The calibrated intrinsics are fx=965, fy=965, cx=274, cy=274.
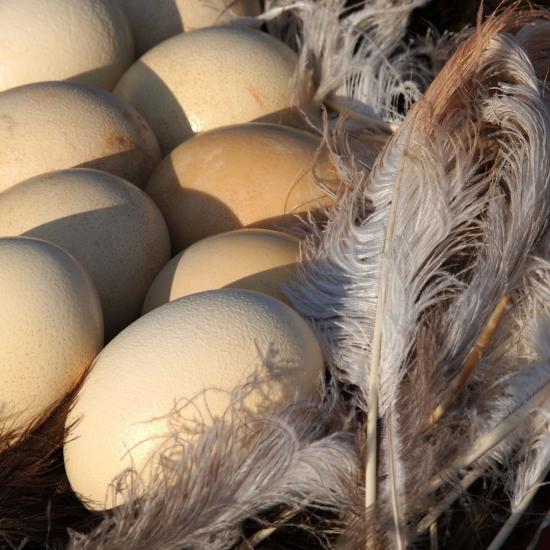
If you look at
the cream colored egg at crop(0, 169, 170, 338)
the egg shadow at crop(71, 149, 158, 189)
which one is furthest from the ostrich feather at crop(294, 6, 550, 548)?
the egg shadow at crop(71, 149, 158, 189)

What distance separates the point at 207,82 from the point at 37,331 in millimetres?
604

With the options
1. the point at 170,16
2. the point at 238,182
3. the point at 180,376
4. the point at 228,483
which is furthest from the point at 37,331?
the point at 170,16

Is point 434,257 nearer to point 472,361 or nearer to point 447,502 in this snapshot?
point 472,361

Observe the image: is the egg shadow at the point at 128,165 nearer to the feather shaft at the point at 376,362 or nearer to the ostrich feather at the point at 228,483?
the feather shaft at the point at 376,362

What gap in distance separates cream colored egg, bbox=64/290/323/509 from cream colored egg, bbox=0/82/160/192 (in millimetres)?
398

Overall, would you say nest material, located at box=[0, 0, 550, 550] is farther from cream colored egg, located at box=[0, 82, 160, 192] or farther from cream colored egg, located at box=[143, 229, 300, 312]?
cream colored egg, located at box=[0, 82, 160, 192]

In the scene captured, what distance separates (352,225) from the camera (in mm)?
1217

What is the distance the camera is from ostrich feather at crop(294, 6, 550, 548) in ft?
3.07

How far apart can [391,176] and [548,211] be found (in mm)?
201

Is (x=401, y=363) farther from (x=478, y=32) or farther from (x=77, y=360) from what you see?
(x=478, y=32)

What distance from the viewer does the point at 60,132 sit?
1322 mm

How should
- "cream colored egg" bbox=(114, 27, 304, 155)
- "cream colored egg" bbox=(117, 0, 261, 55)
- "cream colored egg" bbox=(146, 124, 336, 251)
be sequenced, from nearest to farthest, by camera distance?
"cream colored egg" bbox=(146, 124, 336, 251), "cream colored egg" bbox=(114, 27, 304, 155), "cream colored egg" bbox=(117, 0, 261, 55)

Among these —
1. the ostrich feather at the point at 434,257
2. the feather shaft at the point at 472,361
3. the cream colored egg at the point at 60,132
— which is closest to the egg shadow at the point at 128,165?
the cream colored egg at the point at 60,132

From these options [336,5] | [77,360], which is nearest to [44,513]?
[77,360]
